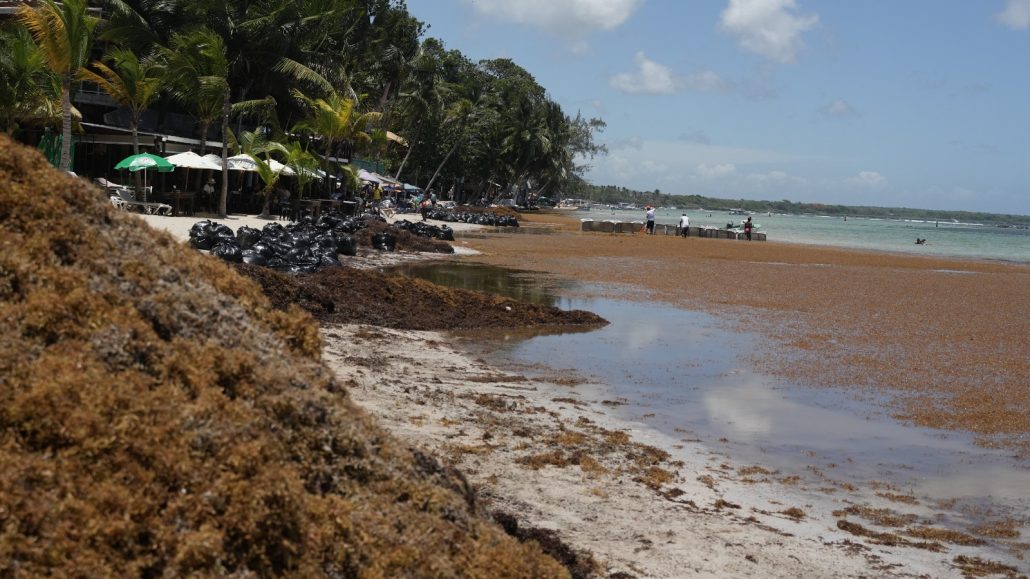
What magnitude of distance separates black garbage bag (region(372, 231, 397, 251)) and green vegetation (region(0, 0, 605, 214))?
6798mm

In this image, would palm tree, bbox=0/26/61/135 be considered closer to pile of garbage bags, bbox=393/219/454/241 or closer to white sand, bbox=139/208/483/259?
white sand, bbox=139/208/483/259

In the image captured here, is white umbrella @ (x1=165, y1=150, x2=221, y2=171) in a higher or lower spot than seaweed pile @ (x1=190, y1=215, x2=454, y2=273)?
higher

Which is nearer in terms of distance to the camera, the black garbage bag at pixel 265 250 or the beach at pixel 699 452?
the beach at pixel 699 452

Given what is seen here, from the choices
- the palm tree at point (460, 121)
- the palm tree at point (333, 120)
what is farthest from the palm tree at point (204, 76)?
the palm tree at point (460, 121)

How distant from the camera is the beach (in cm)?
645

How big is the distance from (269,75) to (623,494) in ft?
128

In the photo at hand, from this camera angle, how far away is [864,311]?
22094 mm

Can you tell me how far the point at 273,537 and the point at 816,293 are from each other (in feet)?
77.2

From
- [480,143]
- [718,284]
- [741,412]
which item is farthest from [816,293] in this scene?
[480,143]

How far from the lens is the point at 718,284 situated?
26781 mm

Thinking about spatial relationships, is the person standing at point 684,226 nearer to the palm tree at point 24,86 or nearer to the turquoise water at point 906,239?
the turquoise water at point 906,239

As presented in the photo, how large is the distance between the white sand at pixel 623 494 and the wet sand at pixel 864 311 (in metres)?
3.57

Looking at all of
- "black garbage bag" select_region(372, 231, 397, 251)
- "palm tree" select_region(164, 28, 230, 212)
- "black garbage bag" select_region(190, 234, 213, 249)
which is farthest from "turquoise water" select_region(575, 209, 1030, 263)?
"black garbage bag" select_region(190, 234, 213, 249)

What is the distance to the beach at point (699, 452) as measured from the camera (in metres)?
6.45
